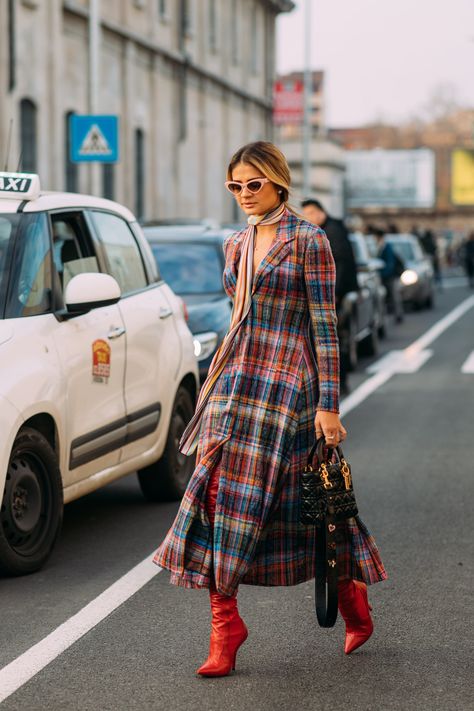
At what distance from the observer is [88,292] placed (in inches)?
282

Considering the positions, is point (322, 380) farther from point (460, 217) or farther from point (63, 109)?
point (460, 217)

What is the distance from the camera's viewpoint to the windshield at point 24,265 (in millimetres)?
6980

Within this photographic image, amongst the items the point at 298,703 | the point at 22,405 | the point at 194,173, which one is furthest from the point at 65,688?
the point at 194,173

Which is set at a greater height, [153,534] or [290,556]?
[290,556]

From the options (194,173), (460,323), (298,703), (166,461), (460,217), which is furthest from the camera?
(460,217)

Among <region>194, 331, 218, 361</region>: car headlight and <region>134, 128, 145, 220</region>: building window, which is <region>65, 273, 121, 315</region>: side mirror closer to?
Result: <region>194, 331, 218, 361</region>: car headlight

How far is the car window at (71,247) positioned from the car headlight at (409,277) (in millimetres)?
24321

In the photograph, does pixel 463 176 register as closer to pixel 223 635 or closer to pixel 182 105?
pixel 182 105

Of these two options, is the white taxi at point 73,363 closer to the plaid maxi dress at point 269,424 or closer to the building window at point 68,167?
the plaid maxi dress at point 269,424

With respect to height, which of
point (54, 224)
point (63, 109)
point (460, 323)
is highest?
point (63, 109)

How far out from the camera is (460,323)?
2800 cm

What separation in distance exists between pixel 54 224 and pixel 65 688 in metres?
3.17

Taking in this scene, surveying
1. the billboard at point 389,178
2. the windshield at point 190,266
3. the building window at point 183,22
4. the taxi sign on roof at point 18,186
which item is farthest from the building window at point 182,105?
the billboard at point 389,178

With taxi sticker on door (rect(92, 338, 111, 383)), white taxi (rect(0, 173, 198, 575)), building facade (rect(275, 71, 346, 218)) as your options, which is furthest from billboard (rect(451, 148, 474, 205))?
taxi sticker on door (rect(92, 338, 111, 383))
